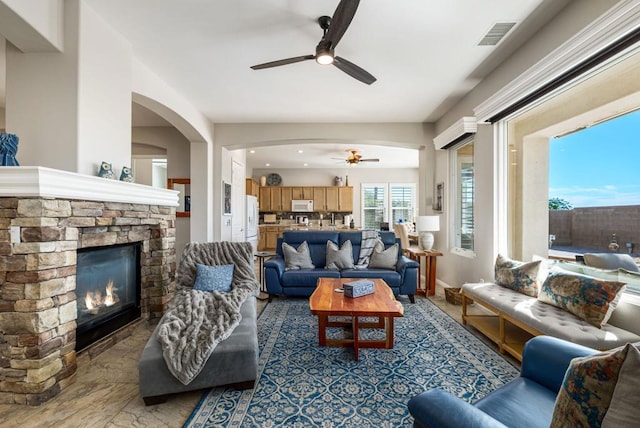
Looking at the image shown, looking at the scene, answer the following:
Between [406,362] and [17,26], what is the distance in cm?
364

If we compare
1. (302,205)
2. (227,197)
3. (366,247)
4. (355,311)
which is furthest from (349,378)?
(302,205)

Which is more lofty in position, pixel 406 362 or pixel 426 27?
pixel 426 27

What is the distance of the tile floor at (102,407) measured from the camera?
170 centimetres

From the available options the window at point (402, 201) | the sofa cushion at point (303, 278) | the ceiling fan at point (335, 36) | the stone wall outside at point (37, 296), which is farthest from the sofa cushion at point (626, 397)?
the window at point (402, 201)

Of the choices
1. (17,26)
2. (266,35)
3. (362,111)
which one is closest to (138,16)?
(17,26)

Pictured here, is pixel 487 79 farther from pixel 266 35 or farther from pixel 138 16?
pixel 138 16

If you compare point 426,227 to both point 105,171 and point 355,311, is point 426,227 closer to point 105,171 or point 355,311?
point 355,311

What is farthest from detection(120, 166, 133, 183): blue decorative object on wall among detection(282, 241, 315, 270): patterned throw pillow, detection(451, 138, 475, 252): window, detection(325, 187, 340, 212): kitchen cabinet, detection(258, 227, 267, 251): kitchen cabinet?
detection(325, 187, 340, 212): kitchen cabinet

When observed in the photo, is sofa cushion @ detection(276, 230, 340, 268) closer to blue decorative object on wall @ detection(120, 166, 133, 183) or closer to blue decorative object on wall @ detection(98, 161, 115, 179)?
blue decorative object on wall @ detection(120, 166, 133, 183)

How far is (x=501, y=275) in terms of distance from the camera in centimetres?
298

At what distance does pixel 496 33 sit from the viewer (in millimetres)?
2635

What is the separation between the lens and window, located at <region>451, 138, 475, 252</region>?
13.4 ft

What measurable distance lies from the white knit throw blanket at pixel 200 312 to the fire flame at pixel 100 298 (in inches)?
22.3

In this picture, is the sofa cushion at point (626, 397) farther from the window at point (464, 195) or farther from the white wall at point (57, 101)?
the window at point (464, 195)
